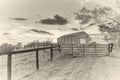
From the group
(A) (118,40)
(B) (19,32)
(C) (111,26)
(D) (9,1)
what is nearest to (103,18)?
(C) (111,26)

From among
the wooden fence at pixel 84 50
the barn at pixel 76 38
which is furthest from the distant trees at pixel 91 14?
the barn at pixel 76 38

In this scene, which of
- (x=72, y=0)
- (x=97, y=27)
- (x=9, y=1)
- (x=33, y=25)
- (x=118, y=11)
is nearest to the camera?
(x=9, y=1)

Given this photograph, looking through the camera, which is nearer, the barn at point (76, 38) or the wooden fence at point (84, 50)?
the wooden fence at point (84, 50)

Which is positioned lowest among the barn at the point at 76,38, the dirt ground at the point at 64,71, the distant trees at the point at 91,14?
the dirt ground at the point at 64,71

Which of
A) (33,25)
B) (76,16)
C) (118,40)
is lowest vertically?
(118,40)

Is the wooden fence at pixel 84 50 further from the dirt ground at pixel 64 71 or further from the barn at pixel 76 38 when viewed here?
Answer: the barn at pixel 76 38

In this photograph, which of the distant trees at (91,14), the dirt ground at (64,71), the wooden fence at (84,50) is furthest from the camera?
the distant trees at (91,14)

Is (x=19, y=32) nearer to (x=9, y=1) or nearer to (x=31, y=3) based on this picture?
(x=31, y=3)

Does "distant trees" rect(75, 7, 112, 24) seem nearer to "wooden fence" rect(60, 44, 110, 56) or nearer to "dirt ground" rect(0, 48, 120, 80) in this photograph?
"wooden fence" rect(60, 44, 110, 56)

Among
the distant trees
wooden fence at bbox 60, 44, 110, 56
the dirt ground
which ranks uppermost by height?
the distant trees

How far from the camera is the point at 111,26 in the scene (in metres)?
18.0

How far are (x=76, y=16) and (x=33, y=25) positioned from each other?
497 centimetres

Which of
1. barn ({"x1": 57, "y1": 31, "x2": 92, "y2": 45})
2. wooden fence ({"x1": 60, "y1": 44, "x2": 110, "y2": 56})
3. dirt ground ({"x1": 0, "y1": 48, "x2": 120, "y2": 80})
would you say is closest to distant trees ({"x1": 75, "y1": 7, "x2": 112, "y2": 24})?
wooden fence ({"x1": 60, "y1": 44, "x2": 110, "y2": 56})

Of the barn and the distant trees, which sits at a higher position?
the distant trees
